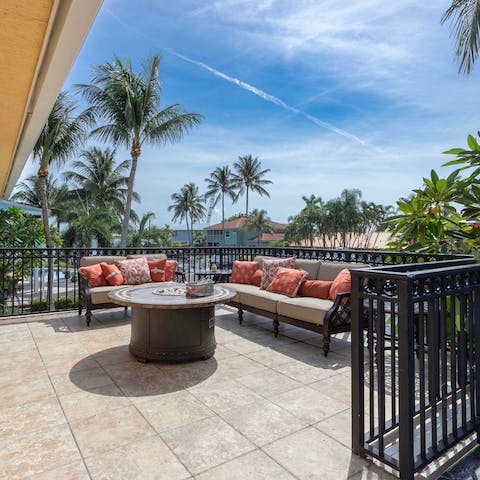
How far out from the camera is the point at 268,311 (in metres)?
4.43

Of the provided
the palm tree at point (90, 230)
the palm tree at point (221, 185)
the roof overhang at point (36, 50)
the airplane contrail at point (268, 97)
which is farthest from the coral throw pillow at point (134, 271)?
the palm tree at point (221, 185)

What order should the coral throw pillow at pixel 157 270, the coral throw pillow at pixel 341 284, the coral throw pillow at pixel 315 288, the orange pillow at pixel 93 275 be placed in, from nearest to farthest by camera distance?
the coral throw pillow at pixel 341 284 → the coral throw pillow at pixel 315 288 → the orange pillow at pixel 93 275 → the coral throw pillow at pixel 157 270

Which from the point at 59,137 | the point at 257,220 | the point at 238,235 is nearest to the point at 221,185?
the point at 257,220

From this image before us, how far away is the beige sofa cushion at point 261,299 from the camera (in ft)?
14.3

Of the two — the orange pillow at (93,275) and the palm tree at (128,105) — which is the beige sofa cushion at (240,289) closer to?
the orange pillow at (93,275)

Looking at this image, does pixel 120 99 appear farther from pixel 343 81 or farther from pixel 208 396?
pixel 208 396

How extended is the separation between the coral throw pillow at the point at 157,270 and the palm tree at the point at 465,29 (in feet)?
23.9

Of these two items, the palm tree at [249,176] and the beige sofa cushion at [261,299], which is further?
the palm tree at [249,176]

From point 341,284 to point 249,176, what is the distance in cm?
3324

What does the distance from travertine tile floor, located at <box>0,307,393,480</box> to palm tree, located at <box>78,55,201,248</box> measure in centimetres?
922

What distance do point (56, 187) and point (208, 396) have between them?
81.2ft

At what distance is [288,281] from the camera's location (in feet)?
15.2

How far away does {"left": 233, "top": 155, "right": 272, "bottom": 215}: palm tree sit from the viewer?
119 ft

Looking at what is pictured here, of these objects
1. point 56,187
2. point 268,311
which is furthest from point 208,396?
point 56,187
